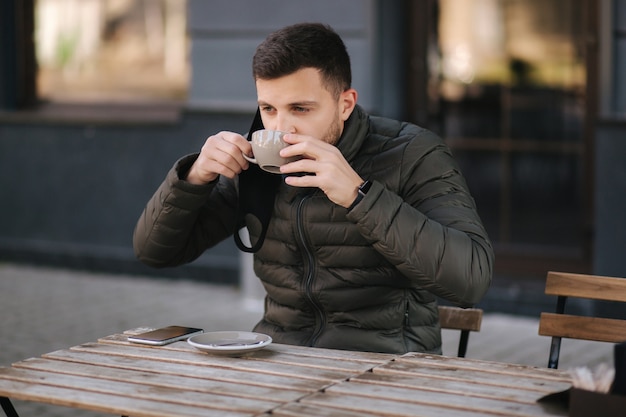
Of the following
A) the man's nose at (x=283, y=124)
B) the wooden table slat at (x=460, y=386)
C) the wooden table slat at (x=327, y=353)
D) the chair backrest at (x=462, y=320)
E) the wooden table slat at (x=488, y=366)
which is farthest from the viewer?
the chair backrest at (x=462, y=320)

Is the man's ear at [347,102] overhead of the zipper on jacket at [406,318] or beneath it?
overhead

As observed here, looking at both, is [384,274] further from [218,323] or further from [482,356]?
[218,323]

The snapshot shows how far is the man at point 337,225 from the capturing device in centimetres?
312

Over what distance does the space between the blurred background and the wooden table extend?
4631 millimetres

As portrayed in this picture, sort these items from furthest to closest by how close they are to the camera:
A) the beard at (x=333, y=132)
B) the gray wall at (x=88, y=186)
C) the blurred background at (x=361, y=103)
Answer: the gray wall at (x=88, y=186), the blurred background at (x=361, y=103), the beard at (x=333, y=132)

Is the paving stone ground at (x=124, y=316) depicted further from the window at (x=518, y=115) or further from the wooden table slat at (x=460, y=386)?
the wooden table slat at (x=460, y=386)

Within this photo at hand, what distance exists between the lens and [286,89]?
3240mm

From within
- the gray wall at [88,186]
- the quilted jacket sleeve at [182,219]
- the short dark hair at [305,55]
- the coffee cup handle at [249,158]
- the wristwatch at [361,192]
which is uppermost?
the short dark hair at [305,55]

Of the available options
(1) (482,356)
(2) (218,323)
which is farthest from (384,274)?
(2) (218,323)

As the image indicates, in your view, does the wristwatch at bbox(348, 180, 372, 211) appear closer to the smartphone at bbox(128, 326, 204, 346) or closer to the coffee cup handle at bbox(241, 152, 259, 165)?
the coffee cup handle at bbox(241, 152, 259, 165)

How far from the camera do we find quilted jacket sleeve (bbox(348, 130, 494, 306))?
9.94 ft

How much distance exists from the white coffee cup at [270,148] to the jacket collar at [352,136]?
41 centimetres

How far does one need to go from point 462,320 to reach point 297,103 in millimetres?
920

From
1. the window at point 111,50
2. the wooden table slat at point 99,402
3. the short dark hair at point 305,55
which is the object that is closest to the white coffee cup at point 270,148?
the short dark hair at point 305,55
